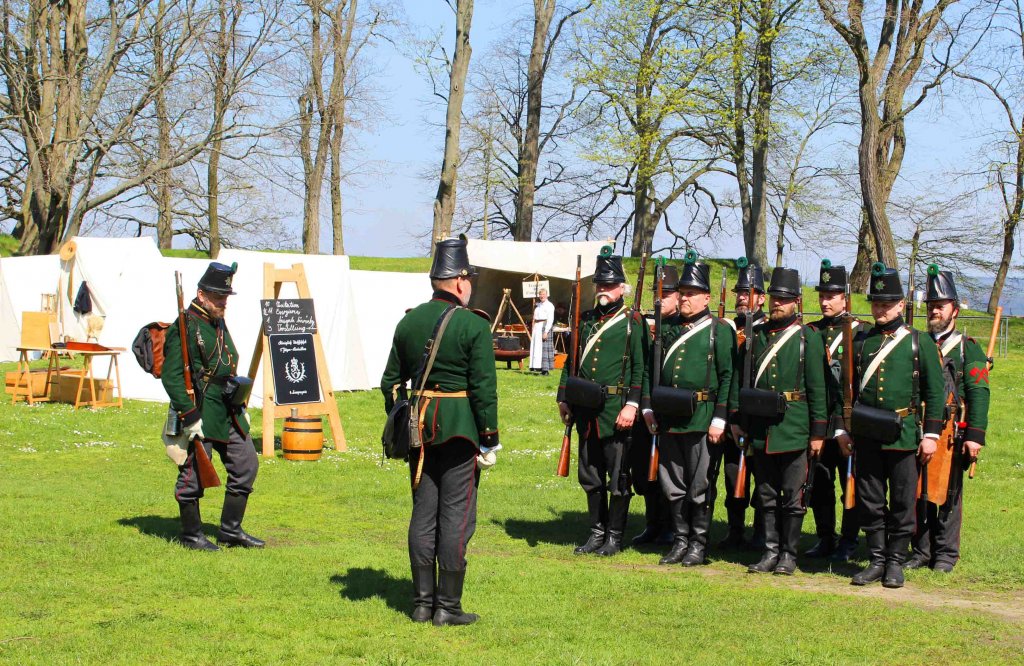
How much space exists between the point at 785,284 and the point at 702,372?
839 millimetres

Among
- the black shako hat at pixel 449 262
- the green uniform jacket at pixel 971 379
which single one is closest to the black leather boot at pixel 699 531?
the green uniform jacket at pixel 971 379

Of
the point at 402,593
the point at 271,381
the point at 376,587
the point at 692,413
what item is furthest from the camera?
the point at 271,381

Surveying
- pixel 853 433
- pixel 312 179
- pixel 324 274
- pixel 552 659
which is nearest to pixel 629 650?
pixel 552 659

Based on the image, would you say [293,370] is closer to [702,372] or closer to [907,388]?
[702,372]

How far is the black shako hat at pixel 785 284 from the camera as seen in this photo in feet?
24.9

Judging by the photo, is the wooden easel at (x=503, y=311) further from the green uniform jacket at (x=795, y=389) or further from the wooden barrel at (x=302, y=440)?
the green uniform jacket at (x=795, y=389)

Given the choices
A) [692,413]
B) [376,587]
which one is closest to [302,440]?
[376,587]

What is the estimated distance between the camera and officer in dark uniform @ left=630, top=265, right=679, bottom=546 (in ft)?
26.7

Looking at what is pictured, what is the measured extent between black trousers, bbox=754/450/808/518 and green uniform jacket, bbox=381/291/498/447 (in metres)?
2.46

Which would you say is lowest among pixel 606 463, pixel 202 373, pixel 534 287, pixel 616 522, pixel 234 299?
pixel 616 522

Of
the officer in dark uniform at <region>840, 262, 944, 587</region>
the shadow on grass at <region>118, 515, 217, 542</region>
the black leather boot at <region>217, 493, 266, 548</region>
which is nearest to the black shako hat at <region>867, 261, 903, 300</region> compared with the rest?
the officer in dark uniform at <region>840, 262, 944, 587</region>

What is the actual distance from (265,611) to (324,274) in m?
12.4

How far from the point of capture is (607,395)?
796 cm

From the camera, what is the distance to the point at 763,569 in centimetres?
749
